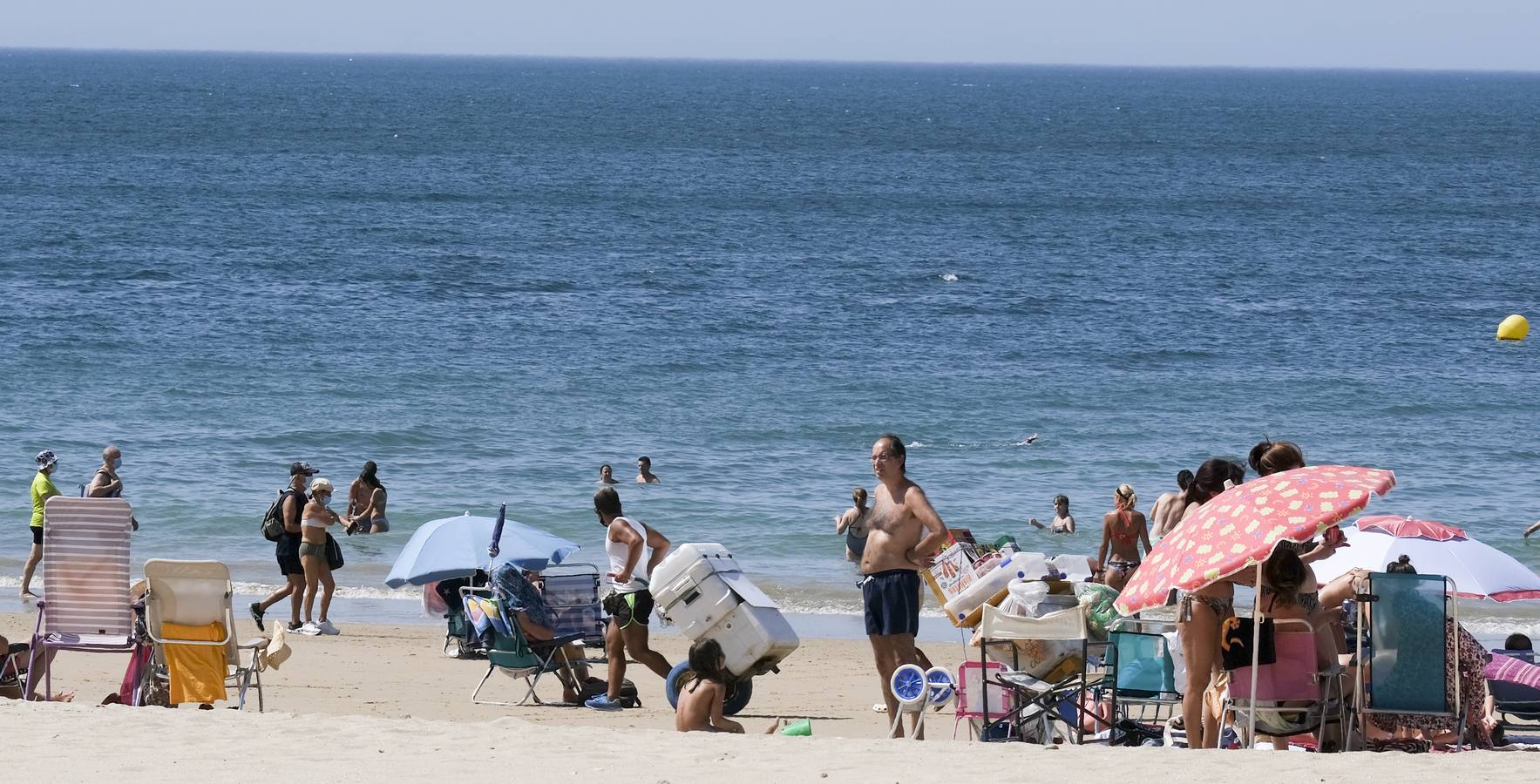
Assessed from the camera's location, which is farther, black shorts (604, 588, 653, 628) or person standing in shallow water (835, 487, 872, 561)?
person standing in shallow water (835, 487, 872, 561)

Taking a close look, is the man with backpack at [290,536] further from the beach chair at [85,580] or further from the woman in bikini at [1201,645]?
the woman in bikini at [1201,645]

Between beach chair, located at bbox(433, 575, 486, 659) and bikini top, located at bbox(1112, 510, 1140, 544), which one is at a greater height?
bikini top, located at bbox(1112, 510, 1140, 544)

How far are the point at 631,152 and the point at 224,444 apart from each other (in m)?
58.7

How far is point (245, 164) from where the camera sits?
65312 millimetres

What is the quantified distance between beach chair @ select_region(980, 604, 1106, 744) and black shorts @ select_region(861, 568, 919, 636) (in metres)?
0.41

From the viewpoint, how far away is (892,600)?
7.33 metres

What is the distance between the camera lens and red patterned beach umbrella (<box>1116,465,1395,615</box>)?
18.4ft

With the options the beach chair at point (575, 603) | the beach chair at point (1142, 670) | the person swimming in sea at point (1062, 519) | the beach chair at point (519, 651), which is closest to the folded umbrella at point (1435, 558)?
the beach chair at point (1142, 670)

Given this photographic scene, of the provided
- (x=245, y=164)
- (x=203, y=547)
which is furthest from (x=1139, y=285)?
(x=245, y=164)

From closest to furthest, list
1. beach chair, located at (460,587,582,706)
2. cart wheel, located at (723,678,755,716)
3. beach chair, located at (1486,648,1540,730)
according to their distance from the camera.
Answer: beach chair, located at (1486,648,1540,730)
cart wheel, located at (723,678,755,716)
beach chair, located at (460,587,582,706)

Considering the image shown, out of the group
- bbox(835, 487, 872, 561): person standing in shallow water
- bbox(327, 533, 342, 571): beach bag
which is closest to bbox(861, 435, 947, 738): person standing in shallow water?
bbox(835, 487, 872, 561): person standing in shallow water

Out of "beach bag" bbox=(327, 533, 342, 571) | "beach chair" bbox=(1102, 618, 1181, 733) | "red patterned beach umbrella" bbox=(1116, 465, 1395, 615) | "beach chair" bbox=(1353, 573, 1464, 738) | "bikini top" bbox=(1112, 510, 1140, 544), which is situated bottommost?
"beach bag" bbox=(327, 533, 342, 571)

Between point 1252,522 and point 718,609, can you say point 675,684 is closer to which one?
point 718,609

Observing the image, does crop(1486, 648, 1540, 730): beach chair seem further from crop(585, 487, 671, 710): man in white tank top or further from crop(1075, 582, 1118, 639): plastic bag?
crop(585, 487, 671, 710): man in white tank top
